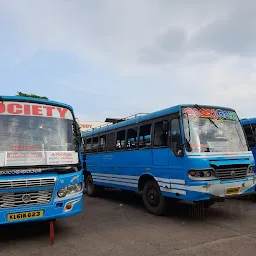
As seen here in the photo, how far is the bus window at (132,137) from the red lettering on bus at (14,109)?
388 centimetres

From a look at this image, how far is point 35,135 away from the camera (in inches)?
223

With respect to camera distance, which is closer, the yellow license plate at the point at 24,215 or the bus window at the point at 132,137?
the yellow license plate at the point at 24,215

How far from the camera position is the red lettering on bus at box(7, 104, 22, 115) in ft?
18.5

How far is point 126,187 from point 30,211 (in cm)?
437

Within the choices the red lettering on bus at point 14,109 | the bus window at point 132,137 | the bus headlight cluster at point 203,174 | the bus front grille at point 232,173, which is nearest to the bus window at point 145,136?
the bus window at point 132,137

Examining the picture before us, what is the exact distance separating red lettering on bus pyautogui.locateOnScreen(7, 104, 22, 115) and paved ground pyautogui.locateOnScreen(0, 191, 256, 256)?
8.42 feet

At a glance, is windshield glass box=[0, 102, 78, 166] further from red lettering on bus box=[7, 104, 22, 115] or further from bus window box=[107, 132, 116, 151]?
bus window box=[107, 132, 116, 151]

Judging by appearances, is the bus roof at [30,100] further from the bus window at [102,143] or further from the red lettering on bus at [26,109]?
the bus window at [102,143]

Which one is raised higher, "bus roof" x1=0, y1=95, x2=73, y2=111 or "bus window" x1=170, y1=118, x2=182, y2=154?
"bus roof" x1=0, y1=95, x2=73, y2=111

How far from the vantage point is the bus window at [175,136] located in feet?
21.8

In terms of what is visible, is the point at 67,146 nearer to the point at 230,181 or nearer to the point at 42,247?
the point at 42,247

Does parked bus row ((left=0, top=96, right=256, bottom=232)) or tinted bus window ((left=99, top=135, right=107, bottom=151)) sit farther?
tinted bus window ((left=99, top=135, right=107, bottom=151))

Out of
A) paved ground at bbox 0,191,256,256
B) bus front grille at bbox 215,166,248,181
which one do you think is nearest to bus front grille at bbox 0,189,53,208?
paved ground at bbox 0,191,256,256

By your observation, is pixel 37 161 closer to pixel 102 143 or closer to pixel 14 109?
pixel 14 109
